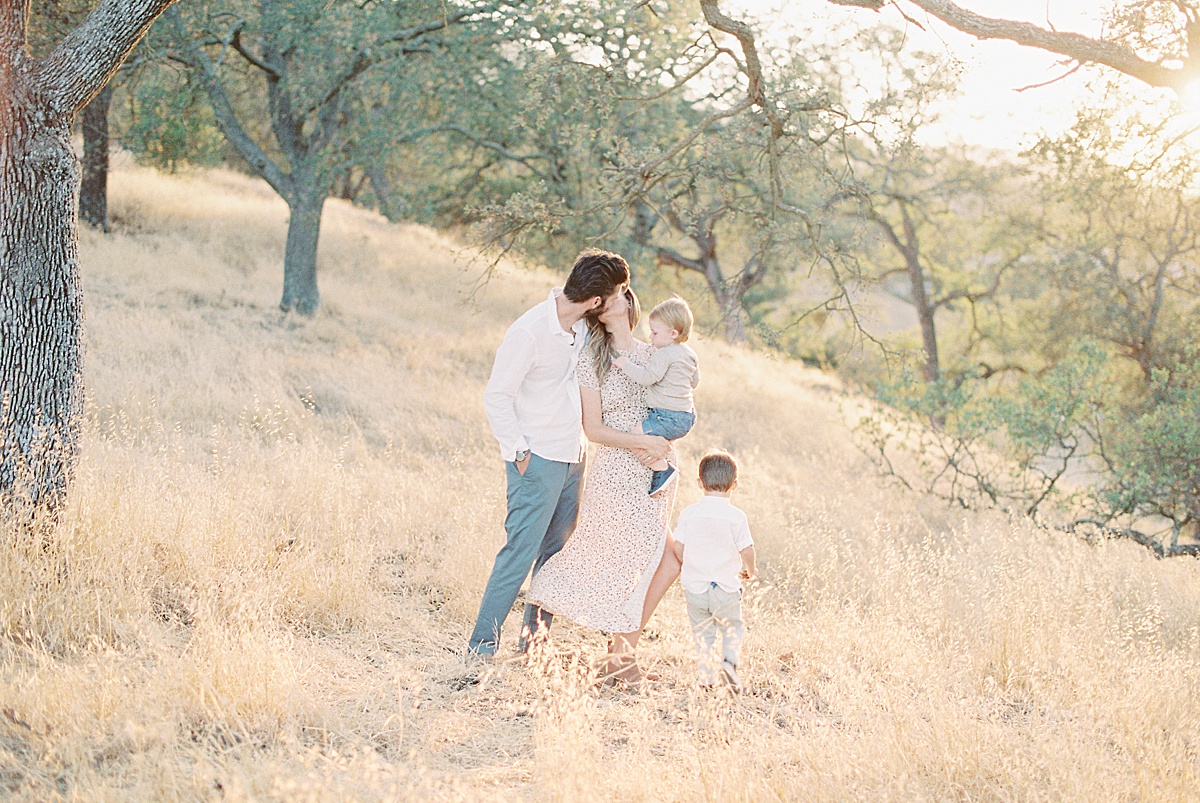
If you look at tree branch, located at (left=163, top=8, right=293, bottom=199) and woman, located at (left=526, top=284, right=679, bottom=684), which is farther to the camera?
tree branch, located at (left=163, top=8, right=293, bottom=199)

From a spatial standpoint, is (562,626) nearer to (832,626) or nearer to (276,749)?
(832,626)

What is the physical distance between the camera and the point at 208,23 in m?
12.0

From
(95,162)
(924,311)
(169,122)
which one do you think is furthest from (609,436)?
(924,311)

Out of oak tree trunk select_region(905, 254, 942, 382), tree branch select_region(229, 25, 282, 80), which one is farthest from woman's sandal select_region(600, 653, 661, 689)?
oak tree trunk select_region(905, 254, 942, 382)

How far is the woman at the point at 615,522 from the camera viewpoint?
4387mm

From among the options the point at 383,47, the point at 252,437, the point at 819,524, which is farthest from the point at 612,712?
the point at 383,47

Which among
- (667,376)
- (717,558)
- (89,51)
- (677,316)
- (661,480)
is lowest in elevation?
(717,558)

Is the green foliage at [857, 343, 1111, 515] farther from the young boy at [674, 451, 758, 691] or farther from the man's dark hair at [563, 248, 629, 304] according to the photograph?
the man's dark hair at [563, 248, 629, 304]

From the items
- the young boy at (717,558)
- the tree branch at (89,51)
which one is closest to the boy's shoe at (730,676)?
the young boy at (717,558)

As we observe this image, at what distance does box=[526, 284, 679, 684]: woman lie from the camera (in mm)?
4387

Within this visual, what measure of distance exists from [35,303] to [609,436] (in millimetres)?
3168

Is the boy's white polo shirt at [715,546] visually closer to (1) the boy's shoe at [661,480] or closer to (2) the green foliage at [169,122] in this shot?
(1) the boy's shoe at [661,480]

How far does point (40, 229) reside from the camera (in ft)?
15.7

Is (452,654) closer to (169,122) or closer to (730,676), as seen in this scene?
(730,676)
